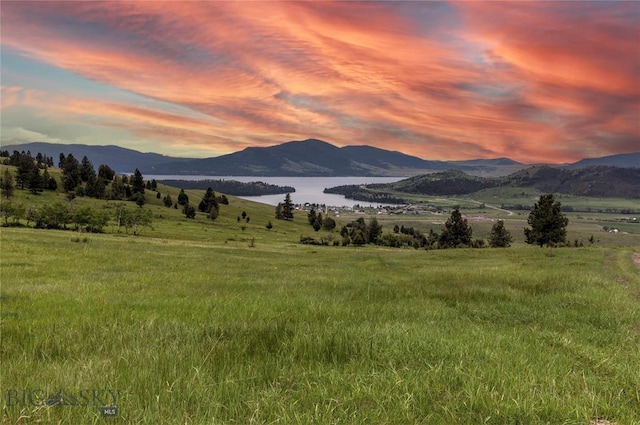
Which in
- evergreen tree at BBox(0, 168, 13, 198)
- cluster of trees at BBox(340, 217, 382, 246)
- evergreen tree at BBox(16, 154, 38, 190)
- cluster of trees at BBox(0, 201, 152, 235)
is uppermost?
evergreen tree at BBox(16, 154, 38, 190)

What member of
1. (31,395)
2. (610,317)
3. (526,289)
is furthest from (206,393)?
(526,289)

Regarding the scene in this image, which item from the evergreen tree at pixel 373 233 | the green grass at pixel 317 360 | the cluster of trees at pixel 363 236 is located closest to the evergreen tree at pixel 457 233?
the cluster of trees at pixel 363 236

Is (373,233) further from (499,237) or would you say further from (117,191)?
(117,191)

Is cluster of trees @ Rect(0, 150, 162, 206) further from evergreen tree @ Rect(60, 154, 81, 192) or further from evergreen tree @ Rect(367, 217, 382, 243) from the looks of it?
evergreen tree @ Rect(367, 217, 382, 243)

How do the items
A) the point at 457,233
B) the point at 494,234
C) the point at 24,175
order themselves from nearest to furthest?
the point at 457,233 → the point at 494,234 → the point at 24,175

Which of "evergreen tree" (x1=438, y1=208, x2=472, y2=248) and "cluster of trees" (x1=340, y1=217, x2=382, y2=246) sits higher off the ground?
"evergreen tree" (x1=438, y1=208, x2=472, y2=248)

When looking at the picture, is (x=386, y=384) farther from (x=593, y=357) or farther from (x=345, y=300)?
(x=345, y=300)

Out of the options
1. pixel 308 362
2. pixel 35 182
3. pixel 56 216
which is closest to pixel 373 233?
pixel 56 216

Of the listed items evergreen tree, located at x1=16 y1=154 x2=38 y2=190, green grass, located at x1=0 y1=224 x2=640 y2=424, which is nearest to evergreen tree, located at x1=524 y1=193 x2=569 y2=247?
green grass, located at x1=0 y1=224 x2=640 y2=424

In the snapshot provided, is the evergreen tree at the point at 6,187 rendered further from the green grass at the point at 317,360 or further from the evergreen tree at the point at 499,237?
the evergreen tree at the point at 499,237

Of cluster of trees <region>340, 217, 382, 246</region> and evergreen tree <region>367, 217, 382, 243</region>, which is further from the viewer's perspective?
evergreen tree <region>367, 217, 382, 243</region>

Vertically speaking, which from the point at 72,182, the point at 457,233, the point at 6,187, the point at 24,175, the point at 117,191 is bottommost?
the point at 457,233

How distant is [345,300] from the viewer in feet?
36.8

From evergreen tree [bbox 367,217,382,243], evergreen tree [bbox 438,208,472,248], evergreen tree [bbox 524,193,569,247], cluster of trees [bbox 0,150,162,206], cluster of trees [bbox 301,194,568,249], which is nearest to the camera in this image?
evergreen tree [bbox 524,193,569,247]
